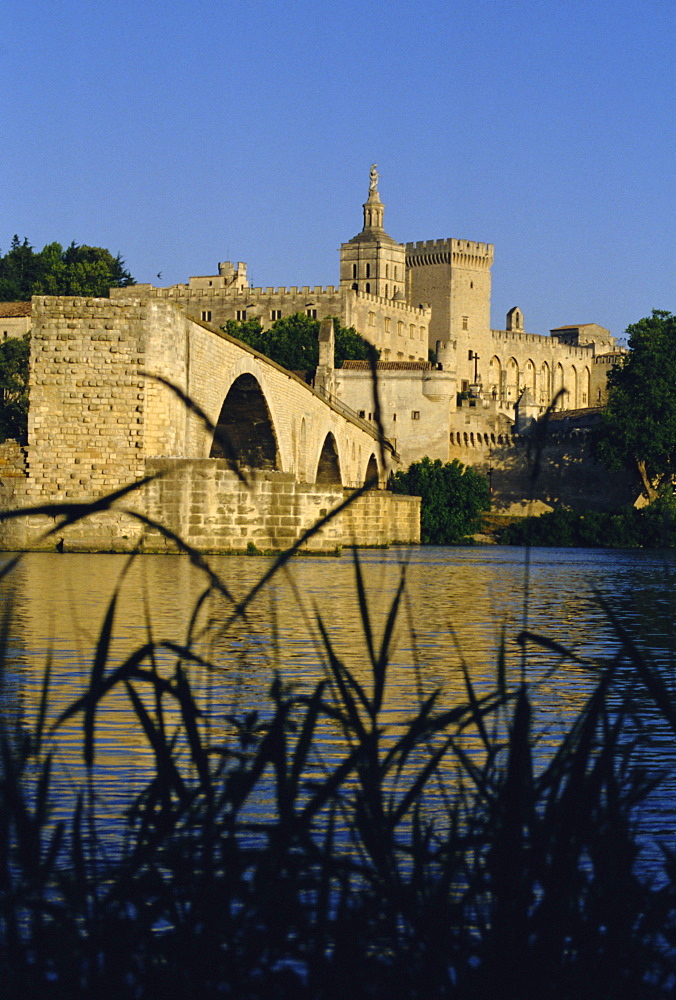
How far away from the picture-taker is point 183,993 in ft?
10.4

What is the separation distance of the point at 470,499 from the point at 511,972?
61.5 metres

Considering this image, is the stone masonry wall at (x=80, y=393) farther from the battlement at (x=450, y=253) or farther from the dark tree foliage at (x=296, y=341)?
the battlement at (x=450, y=253)

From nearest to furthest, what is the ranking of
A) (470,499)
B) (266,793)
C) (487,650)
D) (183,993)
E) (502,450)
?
(183,993), (266,793), (487,650), (470,499), (502,450)

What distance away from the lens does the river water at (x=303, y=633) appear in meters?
5.69

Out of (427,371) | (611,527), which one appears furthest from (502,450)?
(611,527)

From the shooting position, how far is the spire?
112 metres

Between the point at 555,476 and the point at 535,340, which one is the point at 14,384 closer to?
the point at 555,476

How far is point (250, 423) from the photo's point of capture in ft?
122

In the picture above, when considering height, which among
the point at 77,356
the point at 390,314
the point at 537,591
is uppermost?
the point at 390,314

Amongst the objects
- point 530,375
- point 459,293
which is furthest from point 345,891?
point 530,375

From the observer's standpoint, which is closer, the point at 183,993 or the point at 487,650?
the point at 183,993

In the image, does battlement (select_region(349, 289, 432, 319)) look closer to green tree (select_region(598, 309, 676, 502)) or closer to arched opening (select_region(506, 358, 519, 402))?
arched opening (select_region(506, 358, 519, 402))

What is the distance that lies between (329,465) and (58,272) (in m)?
41.4

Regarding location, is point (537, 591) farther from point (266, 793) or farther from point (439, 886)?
point (439, 886)
